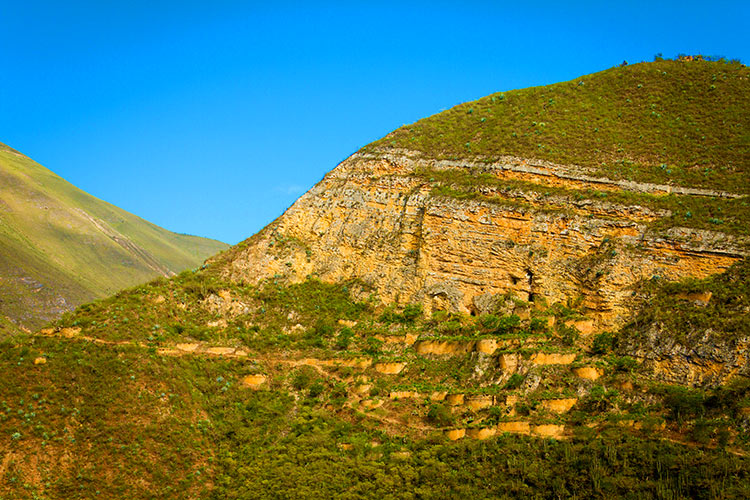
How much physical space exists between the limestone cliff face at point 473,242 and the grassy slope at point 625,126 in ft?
6.22

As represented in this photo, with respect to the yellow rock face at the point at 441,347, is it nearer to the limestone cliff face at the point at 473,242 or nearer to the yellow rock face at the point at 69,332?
the limestone cliff face at the point at 473,242

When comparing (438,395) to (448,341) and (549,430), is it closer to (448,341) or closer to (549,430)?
(448,341)

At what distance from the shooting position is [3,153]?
119688 millimetres

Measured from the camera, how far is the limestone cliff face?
3272 cm

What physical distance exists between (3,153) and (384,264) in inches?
4385

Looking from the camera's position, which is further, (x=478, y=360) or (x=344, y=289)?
(x=344, y=289)

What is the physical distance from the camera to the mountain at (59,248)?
7279 centimetres

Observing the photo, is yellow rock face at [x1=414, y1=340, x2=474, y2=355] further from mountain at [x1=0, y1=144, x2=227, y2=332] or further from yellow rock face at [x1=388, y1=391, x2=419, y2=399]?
mountain at [x1=0, y1=144, x2=227, y2=332]

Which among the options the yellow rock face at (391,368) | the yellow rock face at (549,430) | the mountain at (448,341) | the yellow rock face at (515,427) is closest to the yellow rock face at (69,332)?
the mountain at (448,341)

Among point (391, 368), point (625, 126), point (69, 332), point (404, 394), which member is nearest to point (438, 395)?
point (404, 394)

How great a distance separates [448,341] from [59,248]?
265 feet

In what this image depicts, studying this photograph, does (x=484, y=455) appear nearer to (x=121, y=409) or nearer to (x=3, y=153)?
(x=121, y=409)

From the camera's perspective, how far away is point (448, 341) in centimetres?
3234

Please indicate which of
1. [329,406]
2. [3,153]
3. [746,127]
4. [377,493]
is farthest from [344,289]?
[3,153]
